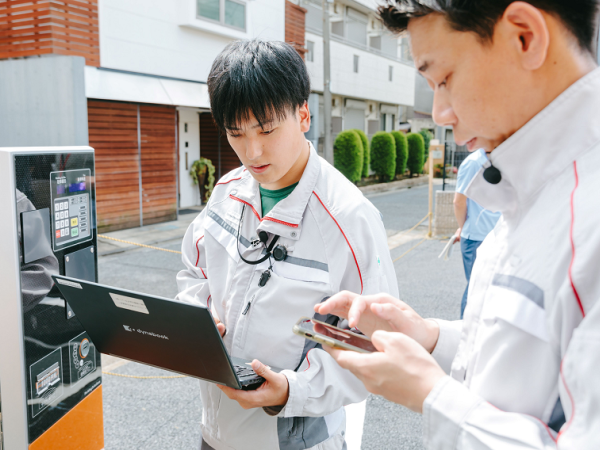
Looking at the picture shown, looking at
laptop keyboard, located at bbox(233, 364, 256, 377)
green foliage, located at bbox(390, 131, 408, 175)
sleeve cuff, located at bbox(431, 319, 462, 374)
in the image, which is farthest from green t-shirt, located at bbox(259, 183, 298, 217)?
green foliage, located at bbox(390, 131, 408, 175)

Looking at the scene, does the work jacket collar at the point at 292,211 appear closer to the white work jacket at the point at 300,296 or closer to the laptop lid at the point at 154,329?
the white work jacket at the point at 300,296

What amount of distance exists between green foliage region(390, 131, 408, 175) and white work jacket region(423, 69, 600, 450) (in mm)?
20914

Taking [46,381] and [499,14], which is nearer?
[499,14]

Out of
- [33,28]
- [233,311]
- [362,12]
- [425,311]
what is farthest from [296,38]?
[233,311]

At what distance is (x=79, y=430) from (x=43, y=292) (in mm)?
734

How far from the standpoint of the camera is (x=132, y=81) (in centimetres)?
968

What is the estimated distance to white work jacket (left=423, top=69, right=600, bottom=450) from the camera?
0.73m

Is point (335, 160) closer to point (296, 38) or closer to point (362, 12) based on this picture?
point (296, 38)

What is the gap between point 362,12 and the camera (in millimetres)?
22359

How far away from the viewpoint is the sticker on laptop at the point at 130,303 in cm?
138

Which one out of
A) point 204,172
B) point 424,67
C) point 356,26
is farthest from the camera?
point 356,26

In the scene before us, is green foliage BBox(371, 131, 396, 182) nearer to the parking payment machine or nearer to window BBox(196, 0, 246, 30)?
window BBox(196, 0, 246, 30)

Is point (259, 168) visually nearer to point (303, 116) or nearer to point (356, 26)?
point (303, 116)

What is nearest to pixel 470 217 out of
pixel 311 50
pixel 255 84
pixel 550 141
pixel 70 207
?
pixel 255 84
